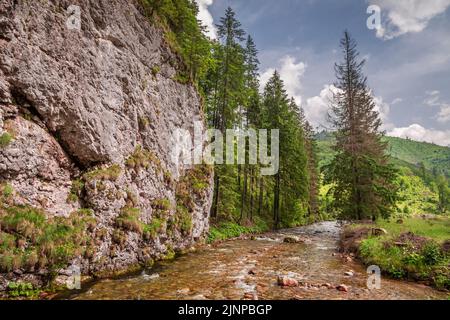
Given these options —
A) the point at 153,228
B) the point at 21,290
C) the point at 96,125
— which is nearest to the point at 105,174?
the point at 96,125

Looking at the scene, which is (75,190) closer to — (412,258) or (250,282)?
(250,282)

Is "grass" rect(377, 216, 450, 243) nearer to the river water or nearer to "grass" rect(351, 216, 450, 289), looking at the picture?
"grass" rect(351, 216, 450, 289)

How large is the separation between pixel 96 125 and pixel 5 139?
382 centimetres

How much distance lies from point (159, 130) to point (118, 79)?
3891mm

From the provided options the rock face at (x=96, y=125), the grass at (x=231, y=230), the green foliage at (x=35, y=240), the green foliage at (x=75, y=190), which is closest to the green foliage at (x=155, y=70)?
the rock face at (x=96, y=125)

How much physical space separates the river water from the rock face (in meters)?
1.54

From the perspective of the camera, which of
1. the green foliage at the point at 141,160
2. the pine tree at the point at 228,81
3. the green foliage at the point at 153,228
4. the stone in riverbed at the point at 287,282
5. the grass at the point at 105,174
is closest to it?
the stone in riverbed at the point at 287,282

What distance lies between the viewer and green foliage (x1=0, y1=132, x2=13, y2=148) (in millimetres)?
7938

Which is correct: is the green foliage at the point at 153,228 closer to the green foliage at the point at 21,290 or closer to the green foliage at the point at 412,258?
the green foliage at the point at 21,290

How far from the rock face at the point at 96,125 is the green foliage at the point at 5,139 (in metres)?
0.07

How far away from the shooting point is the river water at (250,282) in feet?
26.0

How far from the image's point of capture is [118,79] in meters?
13.6
